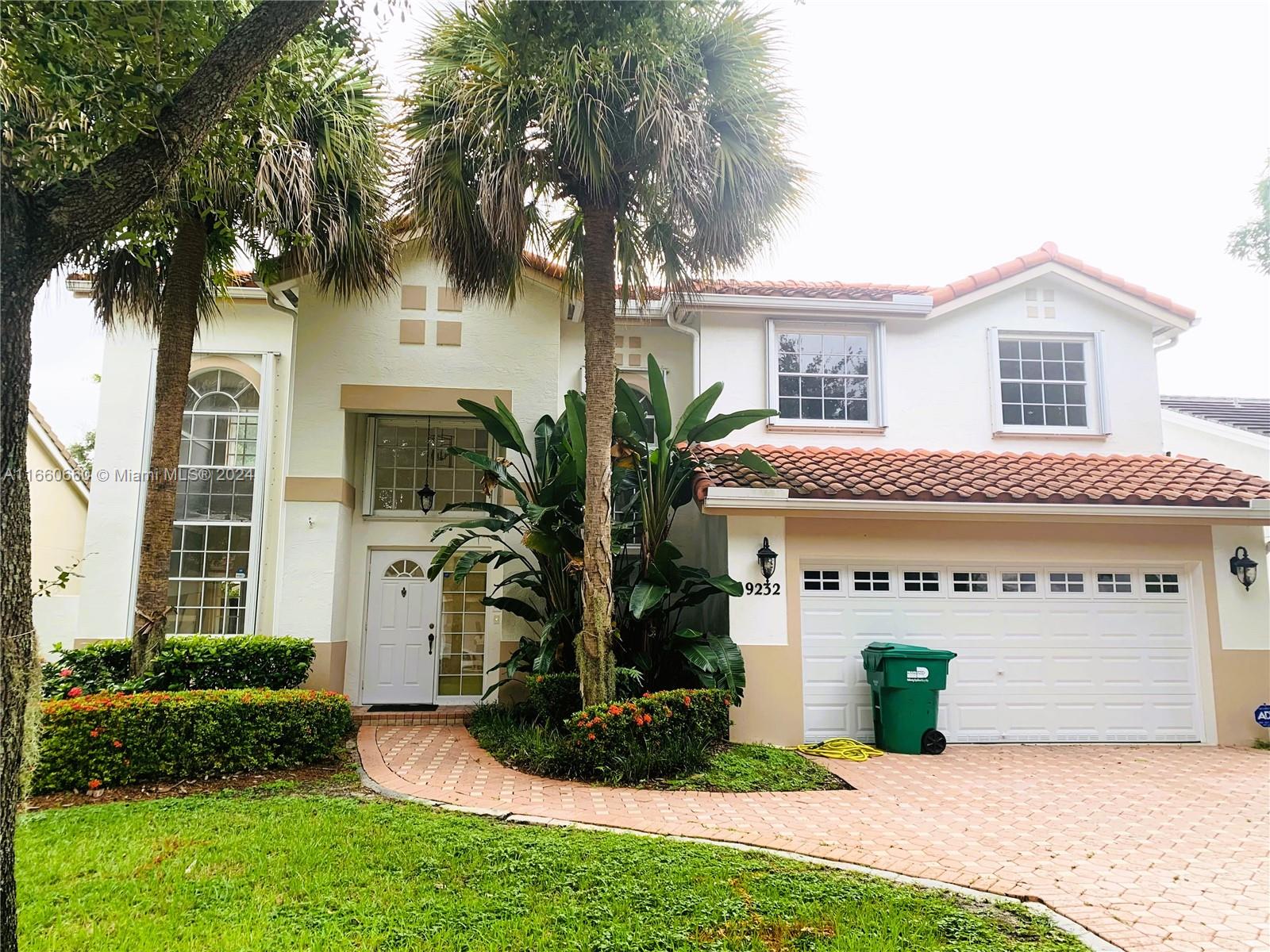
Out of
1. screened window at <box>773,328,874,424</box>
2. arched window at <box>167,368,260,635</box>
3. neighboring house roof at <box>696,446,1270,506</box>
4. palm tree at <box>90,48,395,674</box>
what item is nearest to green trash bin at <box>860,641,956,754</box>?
neighboring house roof at <box>696,446,1270,506</box>

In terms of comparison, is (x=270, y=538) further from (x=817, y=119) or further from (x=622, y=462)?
(x=817, y=119)

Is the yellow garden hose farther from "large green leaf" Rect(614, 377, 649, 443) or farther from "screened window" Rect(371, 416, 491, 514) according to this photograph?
"screened window" Rect(371, 416, 491, 514)

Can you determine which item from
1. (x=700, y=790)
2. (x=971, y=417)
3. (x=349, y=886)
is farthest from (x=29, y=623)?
(x=971, y=417)

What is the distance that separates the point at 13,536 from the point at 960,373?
1270 centimetres

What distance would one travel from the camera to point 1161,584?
34.4 ft

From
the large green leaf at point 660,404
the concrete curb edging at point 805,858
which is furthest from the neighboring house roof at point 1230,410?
the concrete curb edging at point 805,858

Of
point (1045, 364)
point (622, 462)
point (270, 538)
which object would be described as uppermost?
point (1045, 364)

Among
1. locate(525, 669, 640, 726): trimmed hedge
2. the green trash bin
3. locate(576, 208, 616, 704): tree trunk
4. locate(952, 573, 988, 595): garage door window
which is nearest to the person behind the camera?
locate(576, 208, 616, 704): tree trunk

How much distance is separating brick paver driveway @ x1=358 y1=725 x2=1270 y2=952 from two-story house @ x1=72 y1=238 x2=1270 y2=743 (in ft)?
4.06

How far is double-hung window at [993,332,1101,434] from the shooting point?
12727 mm

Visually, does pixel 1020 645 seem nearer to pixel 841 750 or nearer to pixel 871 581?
pixel 871 581

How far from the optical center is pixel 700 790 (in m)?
7.53

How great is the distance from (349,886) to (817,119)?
349 inches

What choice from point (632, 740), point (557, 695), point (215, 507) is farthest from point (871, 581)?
point (215, 507)
